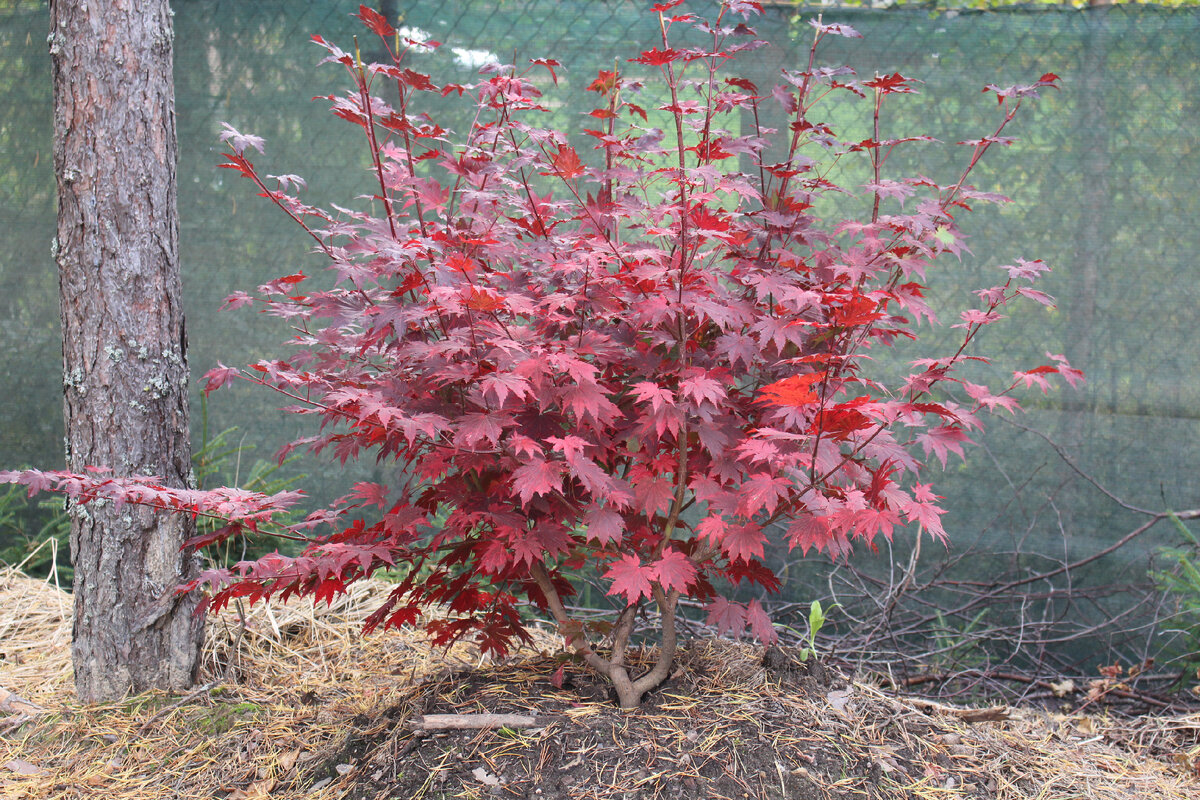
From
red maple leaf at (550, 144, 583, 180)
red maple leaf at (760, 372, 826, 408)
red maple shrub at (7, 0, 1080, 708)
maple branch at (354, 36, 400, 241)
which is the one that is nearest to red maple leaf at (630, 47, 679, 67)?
red maple shrub at (7, 0, 1080, 708)

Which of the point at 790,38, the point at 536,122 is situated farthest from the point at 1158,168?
the point at 536,122

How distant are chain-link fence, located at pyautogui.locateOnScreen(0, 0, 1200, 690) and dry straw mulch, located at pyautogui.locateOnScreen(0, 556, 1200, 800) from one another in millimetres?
616

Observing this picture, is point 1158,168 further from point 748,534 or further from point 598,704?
point 598,704

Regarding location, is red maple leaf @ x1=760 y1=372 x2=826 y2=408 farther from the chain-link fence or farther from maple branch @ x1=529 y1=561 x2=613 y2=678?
the chain-link fence

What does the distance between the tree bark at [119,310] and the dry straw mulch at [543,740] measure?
0.90 ft

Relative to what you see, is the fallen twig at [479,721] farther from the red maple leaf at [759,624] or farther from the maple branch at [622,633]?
the red maple leaf at [759,624]

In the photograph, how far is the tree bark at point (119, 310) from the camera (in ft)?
7.39

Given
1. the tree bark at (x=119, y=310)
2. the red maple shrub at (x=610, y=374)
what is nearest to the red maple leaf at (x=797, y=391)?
the red maple shrub at (x=610, y=374)

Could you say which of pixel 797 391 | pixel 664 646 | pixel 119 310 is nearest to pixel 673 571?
pixel 664 646

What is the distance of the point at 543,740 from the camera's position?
73.7 inches

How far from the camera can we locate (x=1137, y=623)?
2.95m

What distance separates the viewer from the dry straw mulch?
1.82m

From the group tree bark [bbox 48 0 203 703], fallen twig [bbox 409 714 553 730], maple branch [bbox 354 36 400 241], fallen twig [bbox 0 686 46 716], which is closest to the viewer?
maple branch [bbox 354 36 400 241]

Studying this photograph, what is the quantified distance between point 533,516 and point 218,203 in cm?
A: 231
